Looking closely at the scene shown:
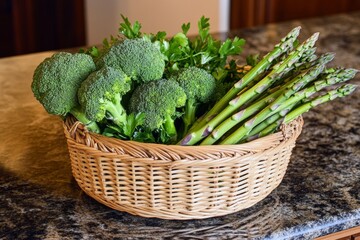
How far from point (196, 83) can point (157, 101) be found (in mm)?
90

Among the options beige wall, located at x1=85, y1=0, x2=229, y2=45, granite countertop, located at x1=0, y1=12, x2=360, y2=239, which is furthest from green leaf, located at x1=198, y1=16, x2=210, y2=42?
beige wall, located at x1=85, y1=0, x2=229, y2=45

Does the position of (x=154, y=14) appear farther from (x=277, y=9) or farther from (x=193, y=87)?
(x=193, y=87)

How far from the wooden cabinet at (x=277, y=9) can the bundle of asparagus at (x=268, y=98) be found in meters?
1.82

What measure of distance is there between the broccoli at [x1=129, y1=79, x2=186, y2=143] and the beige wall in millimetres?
1880

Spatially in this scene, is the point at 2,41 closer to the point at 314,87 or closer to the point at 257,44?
the point at 257,44

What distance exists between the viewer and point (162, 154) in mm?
999

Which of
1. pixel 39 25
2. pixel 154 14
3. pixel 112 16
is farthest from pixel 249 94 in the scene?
pixel 39 25

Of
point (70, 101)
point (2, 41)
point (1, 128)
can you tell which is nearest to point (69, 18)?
point (2, 41)

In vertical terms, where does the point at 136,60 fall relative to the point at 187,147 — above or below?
above

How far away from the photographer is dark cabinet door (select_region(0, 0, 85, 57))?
3.82 m

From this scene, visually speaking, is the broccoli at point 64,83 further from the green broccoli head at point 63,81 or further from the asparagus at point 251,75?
the asparagus at point 251,75

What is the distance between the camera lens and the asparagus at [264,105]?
3.44ft

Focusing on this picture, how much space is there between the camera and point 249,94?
1073 mm

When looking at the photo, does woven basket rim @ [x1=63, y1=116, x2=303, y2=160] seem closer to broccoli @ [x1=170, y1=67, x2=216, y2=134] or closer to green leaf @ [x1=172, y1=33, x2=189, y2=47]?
broccoli @ [x1=170, y1=67, x2=216, y2=134]
